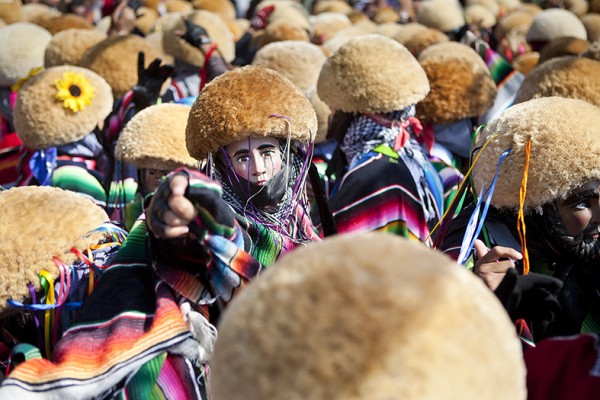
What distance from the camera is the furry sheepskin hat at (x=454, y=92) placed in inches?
167

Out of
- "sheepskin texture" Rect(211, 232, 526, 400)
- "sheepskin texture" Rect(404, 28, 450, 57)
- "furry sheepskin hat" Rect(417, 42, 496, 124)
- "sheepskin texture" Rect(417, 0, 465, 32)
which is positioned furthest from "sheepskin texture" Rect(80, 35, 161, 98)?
"sheepskin texture" Rect(417, 0, 465, 32)

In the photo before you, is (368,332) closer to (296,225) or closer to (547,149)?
(547,149)

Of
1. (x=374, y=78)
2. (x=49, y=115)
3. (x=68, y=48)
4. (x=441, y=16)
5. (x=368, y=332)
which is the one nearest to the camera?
(x=368, y=332)

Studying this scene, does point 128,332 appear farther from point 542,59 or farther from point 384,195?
point 542,59

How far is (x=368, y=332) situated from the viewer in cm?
106

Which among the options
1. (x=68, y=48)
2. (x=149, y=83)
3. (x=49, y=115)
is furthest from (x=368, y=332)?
(x=68, y=48)

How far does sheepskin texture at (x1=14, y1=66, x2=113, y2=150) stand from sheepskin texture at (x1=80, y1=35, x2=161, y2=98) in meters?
0.62

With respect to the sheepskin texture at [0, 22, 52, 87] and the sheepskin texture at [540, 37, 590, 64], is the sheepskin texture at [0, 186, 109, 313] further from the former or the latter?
the sheepskin texture at [540, 37, 590, 64]

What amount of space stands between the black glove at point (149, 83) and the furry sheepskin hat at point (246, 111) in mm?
1910

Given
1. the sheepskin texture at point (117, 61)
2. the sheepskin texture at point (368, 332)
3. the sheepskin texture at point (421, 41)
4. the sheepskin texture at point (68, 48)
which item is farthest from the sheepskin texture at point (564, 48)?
the sheepskin texture at point (368, 332)

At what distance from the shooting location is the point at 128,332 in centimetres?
198

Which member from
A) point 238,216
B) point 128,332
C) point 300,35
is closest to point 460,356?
point 128,332

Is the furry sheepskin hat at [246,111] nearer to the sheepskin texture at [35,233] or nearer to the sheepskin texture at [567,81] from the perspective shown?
the sheepskin texture at [35,233]

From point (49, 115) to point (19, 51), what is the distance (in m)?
1.79
